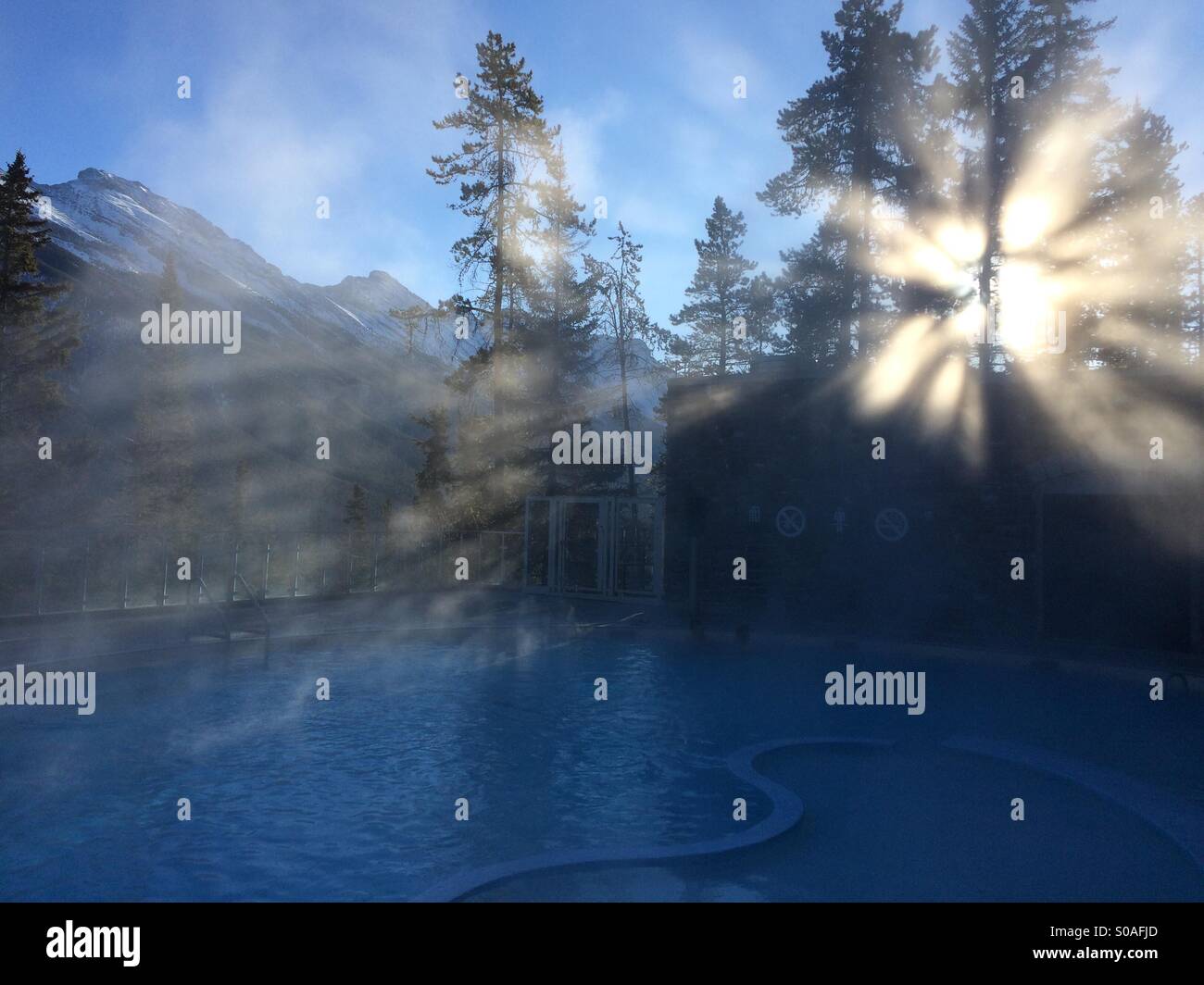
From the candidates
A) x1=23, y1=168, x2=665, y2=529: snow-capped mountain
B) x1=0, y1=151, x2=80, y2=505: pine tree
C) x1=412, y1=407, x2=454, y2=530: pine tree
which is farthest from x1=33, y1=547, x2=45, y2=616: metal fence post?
x1=0, y1=151, x2=80, y2=505: pine tree

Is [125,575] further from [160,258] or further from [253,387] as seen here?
[160,258]

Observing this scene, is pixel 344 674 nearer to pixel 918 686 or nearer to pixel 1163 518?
pixel 918 686

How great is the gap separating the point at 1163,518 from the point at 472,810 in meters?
11.9

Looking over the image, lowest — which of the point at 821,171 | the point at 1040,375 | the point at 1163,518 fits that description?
the point at 1163,518

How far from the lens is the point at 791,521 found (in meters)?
17.0

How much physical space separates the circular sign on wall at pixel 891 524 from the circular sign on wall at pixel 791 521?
1515 millimetres

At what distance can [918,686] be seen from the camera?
12414 millimetres

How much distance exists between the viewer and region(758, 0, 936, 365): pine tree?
24.7m

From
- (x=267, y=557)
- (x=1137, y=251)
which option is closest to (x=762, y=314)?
(x=1137, y=251)

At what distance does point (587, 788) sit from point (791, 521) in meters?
10.4

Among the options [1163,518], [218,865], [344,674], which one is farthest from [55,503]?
[1163,518]

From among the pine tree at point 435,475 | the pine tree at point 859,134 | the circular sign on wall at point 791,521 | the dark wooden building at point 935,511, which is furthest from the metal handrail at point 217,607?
the pine tree at point 859,134

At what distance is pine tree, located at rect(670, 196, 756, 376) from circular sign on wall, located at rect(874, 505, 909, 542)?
22.1m

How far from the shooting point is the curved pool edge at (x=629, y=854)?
4.89 metres
